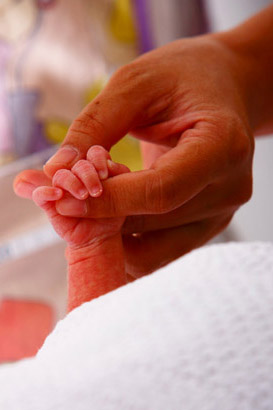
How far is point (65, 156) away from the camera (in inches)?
15.8

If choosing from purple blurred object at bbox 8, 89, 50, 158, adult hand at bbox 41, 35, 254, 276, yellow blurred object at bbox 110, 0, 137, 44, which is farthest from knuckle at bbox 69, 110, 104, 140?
yellow blurred object at bbox 110, 0, 137, 44

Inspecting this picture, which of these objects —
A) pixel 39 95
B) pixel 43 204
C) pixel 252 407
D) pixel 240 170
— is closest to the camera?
pixel 252 407

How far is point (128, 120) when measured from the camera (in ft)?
1.49

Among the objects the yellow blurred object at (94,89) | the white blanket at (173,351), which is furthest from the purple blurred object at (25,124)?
the white blanket at (173,351)

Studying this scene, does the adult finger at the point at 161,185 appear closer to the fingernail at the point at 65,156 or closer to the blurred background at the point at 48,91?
the fingernail at the point at 65,156

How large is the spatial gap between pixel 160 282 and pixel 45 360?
0.23 feet

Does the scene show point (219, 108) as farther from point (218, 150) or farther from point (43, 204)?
point (43, 204)

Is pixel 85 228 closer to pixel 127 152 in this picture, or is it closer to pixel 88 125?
pixel 88 125

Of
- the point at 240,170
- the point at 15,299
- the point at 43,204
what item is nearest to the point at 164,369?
the point at 43,204

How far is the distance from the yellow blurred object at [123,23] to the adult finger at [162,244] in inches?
22.1

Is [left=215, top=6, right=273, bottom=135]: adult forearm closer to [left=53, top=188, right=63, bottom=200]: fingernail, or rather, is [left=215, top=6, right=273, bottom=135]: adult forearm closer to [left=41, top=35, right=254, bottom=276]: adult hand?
[left=41, top=35, right=254, bottom=276]: adult hand

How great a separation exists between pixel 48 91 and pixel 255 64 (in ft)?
1.57

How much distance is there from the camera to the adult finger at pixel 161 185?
0.38 meters

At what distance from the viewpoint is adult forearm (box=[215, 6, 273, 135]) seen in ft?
1.75
